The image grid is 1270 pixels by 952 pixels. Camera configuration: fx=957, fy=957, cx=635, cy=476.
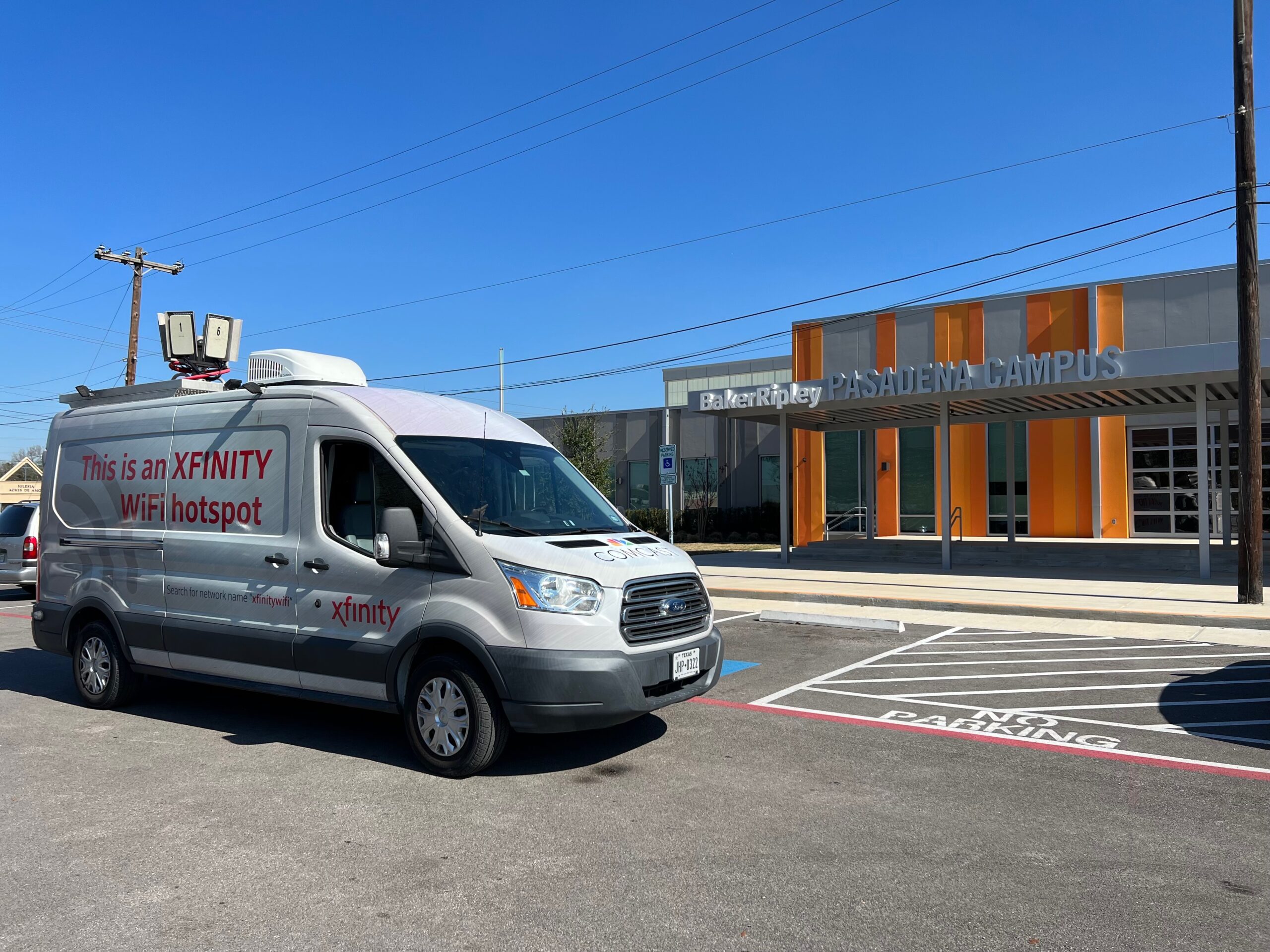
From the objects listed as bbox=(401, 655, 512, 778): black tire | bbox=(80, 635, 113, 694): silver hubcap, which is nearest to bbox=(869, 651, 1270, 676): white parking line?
bbox=(401, 655, 512, 778): black tire

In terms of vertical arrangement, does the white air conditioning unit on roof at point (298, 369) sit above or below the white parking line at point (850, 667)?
above

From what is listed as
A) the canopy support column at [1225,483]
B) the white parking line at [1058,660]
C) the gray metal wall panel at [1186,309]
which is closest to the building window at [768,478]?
the gray metal wall panel at [1186,309]

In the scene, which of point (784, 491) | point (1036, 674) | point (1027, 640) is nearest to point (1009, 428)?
point (784, 491)

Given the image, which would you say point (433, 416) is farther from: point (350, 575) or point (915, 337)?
point (915, 337)

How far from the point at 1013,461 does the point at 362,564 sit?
21025 mm

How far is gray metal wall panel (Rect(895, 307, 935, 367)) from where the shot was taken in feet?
93.1

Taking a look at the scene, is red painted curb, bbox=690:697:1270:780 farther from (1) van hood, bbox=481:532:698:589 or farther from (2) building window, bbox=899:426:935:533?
(2) building window, bbox=899:426:935:533

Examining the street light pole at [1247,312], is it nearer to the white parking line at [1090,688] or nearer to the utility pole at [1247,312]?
the utility pole at [1247,312]

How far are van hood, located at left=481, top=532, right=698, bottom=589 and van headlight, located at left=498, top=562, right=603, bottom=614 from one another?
0.11 ft

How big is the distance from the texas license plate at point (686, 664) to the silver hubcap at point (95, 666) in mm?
4728

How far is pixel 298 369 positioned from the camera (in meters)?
7.36

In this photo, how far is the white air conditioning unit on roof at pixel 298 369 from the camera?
723cm

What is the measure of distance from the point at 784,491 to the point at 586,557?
16440 mm

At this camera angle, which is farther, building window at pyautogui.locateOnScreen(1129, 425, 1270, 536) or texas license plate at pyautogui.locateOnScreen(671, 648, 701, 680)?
building window at pyautogui.locateOnScreen(1129, 425, 1270, 536)
